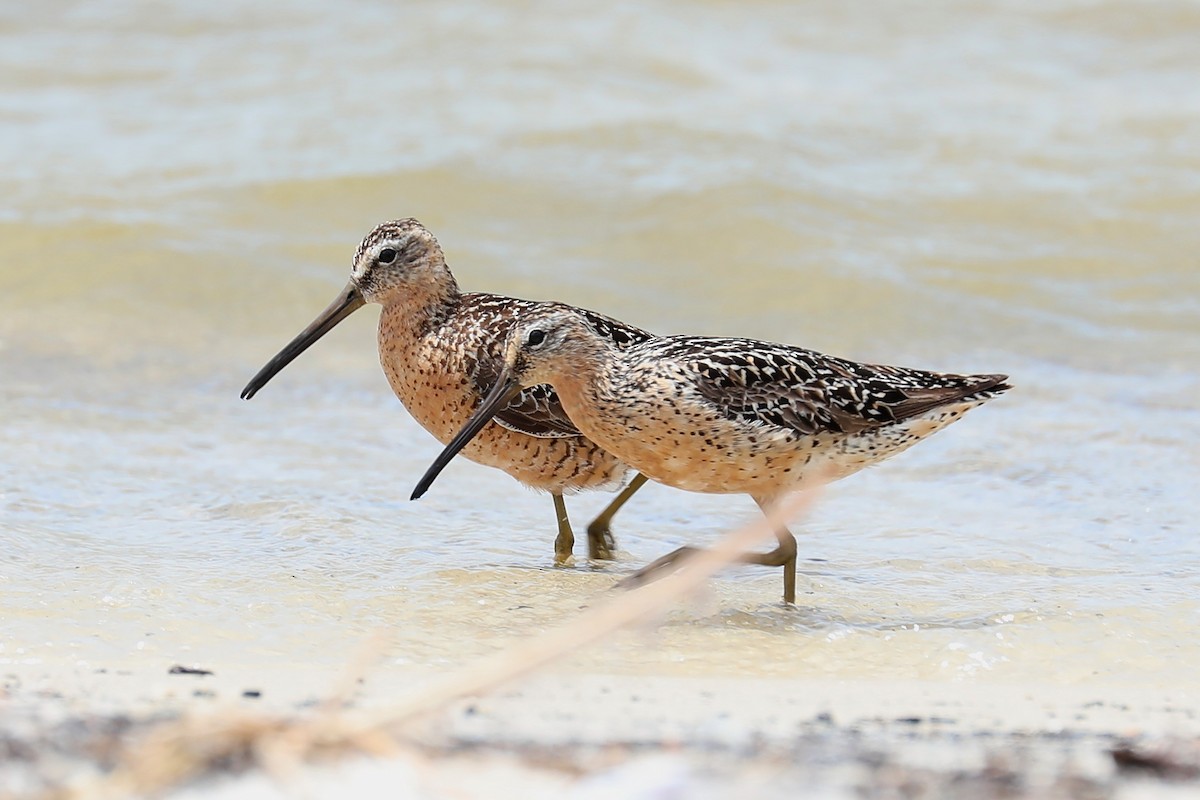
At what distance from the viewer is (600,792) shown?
2.57 m

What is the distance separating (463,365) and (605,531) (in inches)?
30.2

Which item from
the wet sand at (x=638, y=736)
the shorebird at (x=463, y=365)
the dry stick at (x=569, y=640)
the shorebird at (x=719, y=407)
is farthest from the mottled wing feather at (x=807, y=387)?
the dry stick at (x=569, y=640)

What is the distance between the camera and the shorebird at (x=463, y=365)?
5.31 meters

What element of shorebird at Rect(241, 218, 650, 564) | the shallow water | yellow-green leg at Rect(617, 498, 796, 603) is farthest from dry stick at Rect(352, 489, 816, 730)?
shorebird at Rect(241, 218, 650, 564)

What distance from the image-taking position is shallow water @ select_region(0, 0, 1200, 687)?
4.66m

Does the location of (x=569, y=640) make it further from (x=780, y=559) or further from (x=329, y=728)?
(x=780, y=559)

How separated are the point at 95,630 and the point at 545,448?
1.63 metres

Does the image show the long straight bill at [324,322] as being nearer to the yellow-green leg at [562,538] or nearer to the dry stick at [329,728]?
the yellow-green leg at [562,538]

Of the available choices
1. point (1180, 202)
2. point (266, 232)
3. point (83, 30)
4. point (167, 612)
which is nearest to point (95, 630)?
point (167, 612)

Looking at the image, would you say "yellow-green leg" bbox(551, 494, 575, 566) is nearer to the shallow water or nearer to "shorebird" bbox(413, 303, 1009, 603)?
the shallow water

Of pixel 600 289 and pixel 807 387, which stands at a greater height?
pixel 600 289

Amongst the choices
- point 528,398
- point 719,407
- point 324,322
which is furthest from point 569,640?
point 324,322

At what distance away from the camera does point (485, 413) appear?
4.91m

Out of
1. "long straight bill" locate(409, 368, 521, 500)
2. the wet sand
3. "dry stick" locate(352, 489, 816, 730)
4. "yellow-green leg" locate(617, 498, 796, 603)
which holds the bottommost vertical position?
the wet sand
